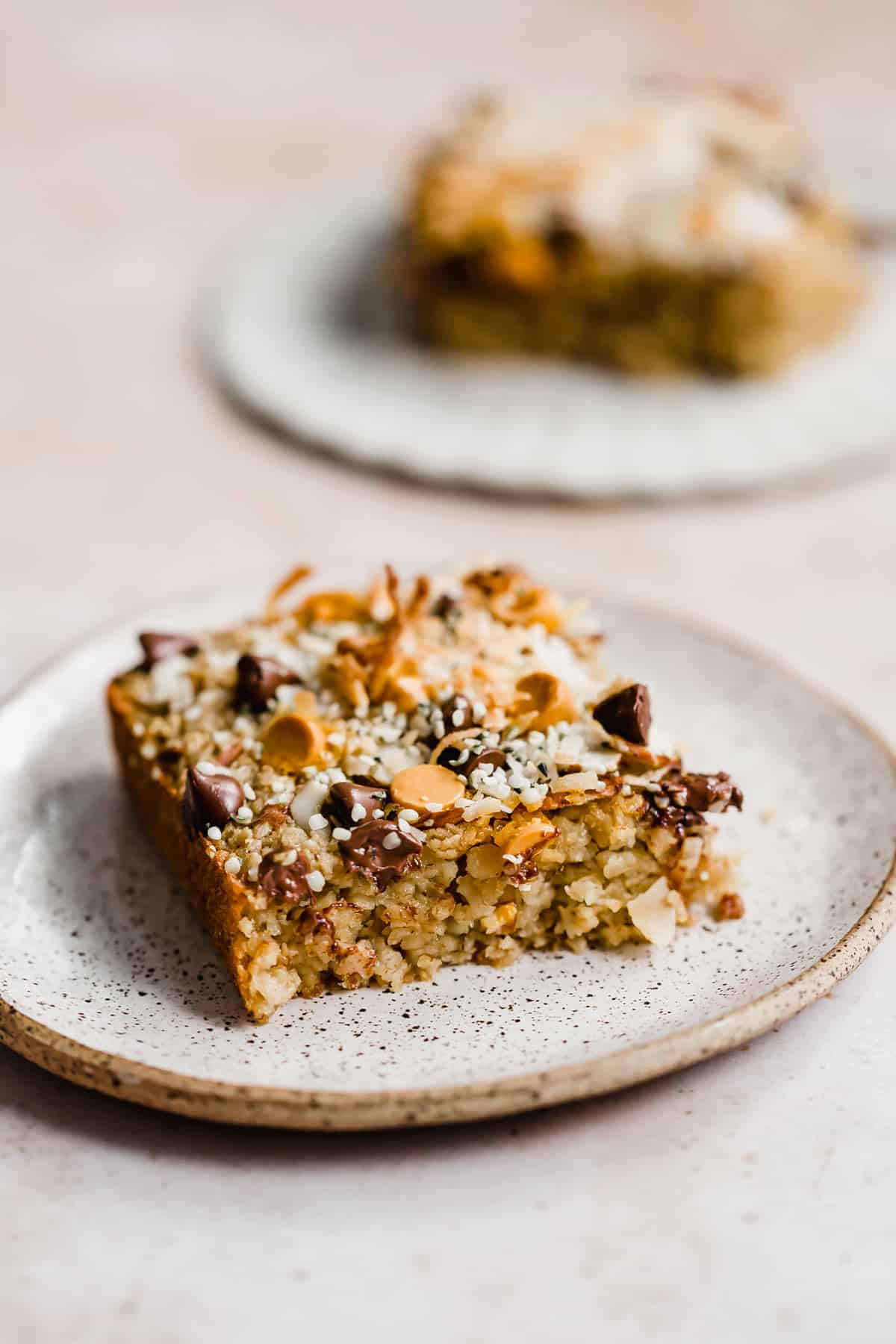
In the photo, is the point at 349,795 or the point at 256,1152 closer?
the point at 256,1152

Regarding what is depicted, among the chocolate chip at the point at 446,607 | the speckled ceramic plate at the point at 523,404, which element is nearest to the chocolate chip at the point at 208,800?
the chocolate chip at the point at 446,607

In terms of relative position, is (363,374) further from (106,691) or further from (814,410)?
(106,691)

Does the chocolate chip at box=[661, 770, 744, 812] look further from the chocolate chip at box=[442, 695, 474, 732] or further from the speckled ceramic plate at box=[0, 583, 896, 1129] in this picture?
the chocolate chip at box=[442, 695, 474, 732]

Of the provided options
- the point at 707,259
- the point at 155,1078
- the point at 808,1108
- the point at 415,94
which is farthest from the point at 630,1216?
the point at 415,94

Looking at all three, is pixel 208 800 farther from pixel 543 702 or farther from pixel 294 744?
pixel 543 702

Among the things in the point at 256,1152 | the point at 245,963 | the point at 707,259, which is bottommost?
the point at 256,1152

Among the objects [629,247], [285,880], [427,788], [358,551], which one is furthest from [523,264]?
[285,880]
